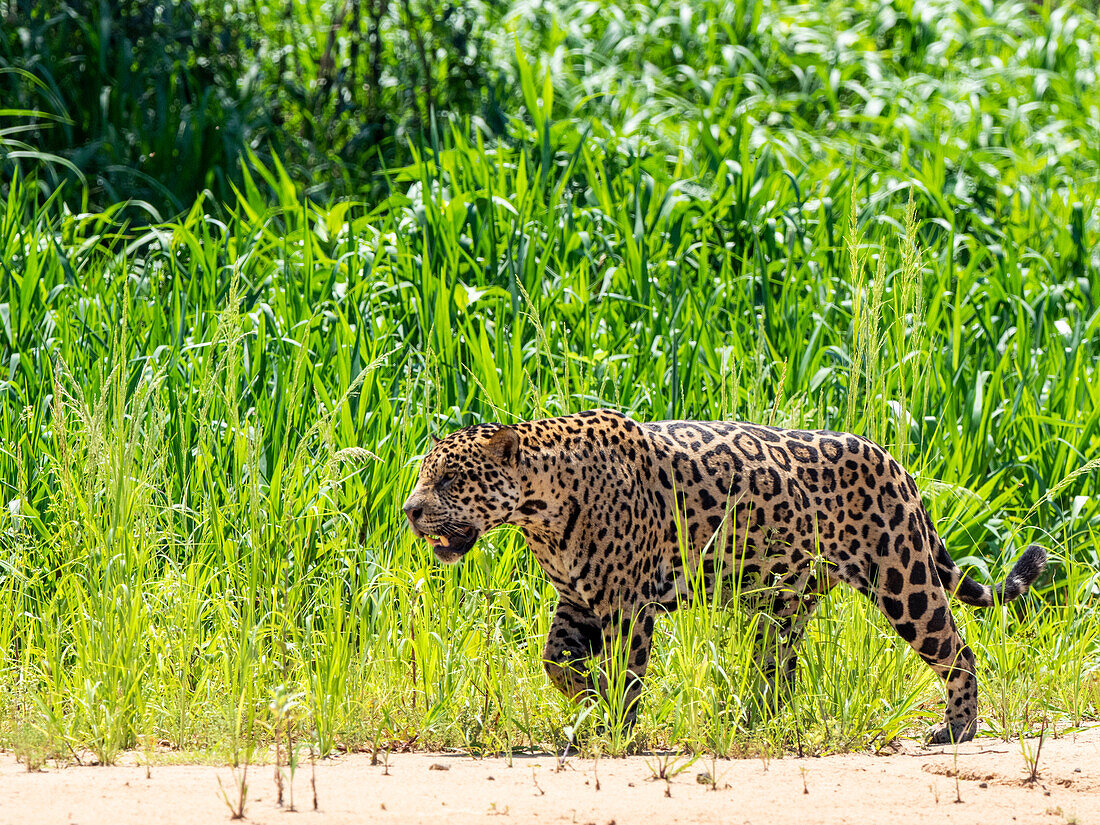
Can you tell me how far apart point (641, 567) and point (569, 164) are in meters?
3.94

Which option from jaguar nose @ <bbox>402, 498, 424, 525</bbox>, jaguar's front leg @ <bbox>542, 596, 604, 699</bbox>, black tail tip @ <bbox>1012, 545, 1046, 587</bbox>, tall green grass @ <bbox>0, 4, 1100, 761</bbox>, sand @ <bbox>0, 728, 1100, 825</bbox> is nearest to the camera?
sand @ <bbox>0, 728, 1100, 825</bbox>

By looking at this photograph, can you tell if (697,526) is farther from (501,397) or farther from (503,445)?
(501,397)

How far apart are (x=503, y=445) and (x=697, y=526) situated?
26.5 inches

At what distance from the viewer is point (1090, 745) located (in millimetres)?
3992

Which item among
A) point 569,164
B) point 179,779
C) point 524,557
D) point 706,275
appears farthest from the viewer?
point 569,164

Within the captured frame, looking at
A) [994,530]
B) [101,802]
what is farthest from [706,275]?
[101,802]

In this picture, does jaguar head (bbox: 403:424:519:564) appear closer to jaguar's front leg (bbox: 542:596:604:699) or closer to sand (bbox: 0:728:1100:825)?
jaguar's front leg (bbox: 542:596:604:699)

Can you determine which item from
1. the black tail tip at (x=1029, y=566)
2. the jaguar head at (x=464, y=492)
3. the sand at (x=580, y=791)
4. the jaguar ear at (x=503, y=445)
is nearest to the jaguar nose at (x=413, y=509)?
the jaguar head at (x=464, y=492)

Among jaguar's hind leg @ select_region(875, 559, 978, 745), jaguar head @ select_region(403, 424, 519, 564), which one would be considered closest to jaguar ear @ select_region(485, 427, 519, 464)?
jaguar head @ select_region(403, 424, 519, 564)

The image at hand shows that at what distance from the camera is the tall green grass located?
3809 millimetres

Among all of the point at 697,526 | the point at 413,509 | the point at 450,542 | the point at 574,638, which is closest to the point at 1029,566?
the point at 697,526

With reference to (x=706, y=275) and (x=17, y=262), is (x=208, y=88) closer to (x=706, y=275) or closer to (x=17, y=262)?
(x=17, y=262)

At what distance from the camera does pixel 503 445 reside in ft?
12.3

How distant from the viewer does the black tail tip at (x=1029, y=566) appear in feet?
13.9
